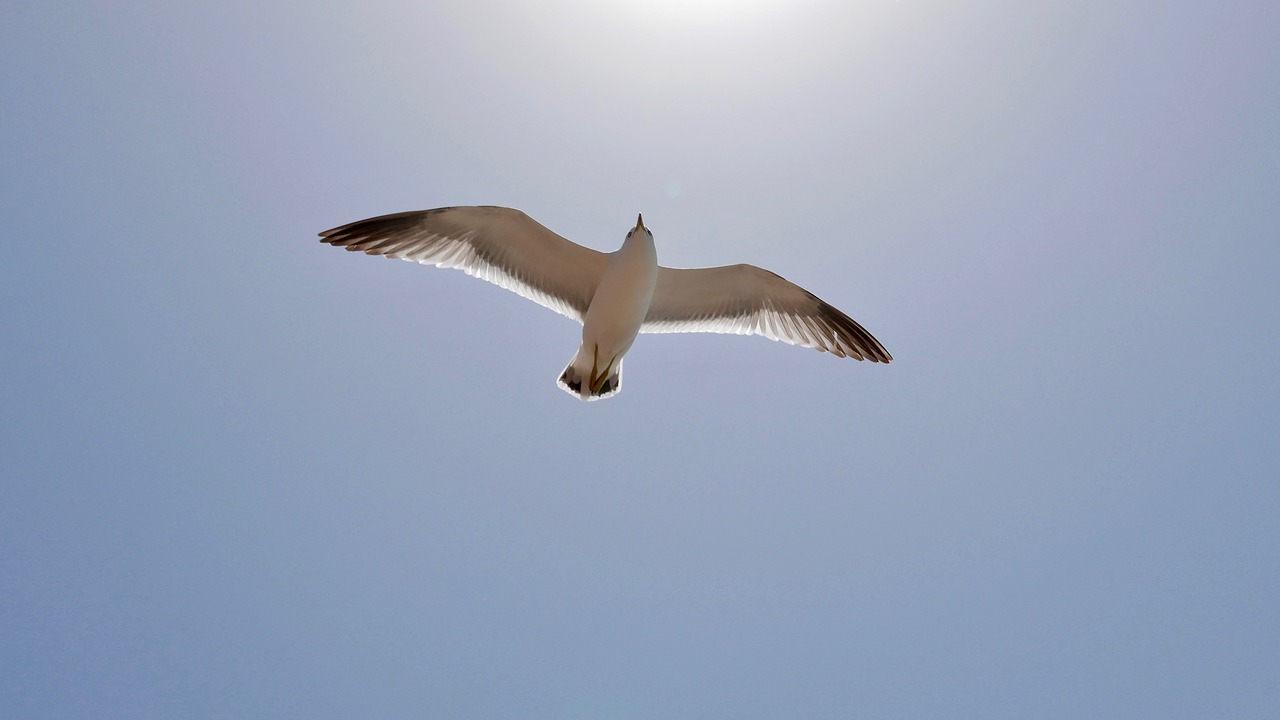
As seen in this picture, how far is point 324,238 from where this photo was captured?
27.0ft

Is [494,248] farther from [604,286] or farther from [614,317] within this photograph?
[614,317]

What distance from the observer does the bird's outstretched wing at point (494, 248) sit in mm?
8328

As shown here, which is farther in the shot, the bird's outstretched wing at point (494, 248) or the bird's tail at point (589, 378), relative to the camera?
the bird's tail at point (589, 378)

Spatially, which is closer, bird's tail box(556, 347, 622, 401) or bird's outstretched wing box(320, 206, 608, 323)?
bird's outstretched wing box(320, 206, 608, 323)

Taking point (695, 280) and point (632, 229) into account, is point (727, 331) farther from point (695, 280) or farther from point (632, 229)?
point (632, 229)

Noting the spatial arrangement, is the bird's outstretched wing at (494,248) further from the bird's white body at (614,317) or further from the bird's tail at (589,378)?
the bird's tail at (589,378)

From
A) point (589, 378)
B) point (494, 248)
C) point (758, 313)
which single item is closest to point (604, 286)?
point (589, 378)

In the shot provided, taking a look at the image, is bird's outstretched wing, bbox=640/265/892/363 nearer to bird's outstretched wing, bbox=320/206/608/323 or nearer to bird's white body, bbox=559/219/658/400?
bird's white body, bbox=559/219/658/400

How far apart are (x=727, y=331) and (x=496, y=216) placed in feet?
8.78

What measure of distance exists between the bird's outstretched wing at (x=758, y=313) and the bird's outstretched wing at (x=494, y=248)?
815 mm

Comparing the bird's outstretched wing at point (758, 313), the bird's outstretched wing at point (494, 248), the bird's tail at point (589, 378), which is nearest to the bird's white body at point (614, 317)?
the bird's tail at point (589, 378)

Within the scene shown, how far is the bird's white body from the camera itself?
27.1 ft

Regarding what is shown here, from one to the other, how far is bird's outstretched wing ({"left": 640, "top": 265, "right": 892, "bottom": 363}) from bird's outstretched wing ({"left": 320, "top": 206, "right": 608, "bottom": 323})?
32.1 inches

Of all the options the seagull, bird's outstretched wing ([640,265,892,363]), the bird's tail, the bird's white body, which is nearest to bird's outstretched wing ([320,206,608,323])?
the seagull
